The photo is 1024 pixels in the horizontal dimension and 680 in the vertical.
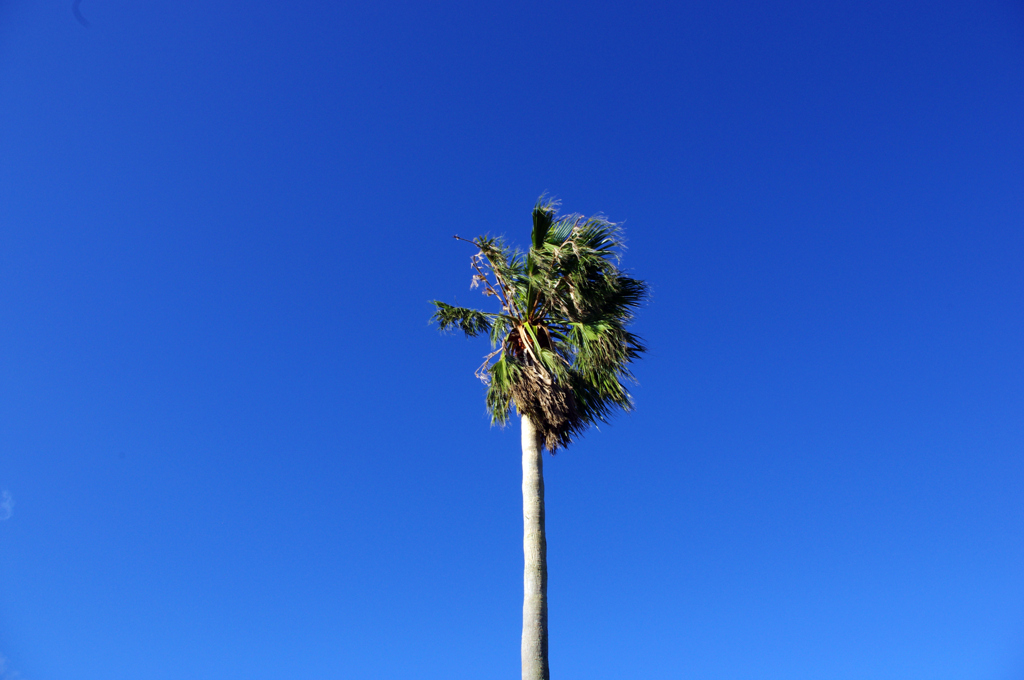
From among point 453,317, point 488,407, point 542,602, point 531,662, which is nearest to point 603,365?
point 488,407

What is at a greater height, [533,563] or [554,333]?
[554,333]

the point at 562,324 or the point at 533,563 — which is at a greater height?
the point at 562,324

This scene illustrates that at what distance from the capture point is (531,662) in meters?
7.69

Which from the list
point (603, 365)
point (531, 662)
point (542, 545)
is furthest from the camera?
point (603, 365)

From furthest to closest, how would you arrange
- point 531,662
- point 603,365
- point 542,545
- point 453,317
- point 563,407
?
1. point 453,317
2. point 603,365
3. point 563,407
4. point 542,545
5. point 531,662

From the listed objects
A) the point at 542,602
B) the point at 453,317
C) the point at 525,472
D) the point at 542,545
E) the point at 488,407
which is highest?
the point at 453,317

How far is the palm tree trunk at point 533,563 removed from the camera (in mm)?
7744

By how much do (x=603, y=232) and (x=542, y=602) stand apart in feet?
19.6

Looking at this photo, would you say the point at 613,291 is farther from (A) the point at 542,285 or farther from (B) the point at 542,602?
(B) the point at 542,602

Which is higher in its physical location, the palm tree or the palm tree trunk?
the palm tree

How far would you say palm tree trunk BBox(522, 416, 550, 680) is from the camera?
774 cm

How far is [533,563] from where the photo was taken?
8.26 meters

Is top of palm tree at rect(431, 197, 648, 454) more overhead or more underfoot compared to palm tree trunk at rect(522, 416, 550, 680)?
more overhead

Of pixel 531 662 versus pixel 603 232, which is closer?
pixel 531 662
